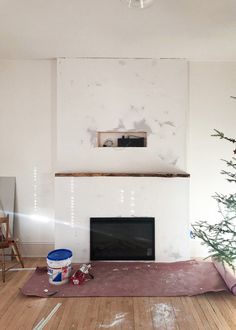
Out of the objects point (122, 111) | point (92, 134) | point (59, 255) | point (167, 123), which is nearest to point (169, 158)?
point (167, 123)

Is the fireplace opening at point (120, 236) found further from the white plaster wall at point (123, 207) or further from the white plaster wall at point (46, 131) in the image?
the white plaster wall at point (46, 131)

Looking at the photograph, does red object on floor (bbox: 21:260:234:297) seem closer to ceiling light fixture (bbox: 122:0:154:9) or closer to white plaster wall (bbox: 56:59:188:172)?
white plaster wall (bbox: 56:59:188:172)

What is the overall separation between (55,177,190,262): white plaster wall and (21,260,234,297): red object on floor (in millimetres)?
230

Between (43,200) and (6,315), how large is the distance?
1.54 meters

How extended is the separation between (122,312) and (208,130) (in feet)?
7.72

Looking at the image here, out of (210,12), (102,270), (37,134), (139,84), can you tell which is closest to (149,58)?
Answer: (139,84)

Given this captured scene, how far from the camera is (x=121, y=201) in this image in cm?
345

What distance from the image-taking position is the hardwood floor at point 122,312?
86.9 inches

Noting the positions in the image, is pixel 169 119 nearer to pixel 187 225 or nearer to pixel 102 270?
pixel 187 225

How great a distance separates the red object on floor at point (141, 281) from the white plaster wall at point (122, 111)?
1134 millimetres

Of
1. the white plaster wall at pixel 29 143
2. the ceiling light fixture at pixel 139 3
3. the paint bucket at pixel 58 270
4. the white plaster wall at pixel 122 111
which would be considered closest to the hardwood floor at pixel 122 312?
the paint bucket at pixel 58 270

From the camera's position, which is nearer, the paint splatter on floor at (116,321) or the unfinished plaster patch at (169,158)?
the paint splatter on floor at (116,321)

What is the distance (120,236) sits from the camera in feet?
11.3

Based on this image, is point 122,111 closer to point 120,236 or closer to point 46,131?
point 46,131
